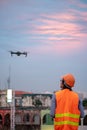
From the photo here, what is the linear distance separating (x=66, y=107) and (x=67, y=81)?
356mm

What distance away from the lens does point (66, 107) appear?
6.19m

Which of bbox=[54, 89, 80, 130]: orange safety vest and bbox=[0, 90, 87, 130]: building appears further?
bbox=[0, 90, 87, 130]: building

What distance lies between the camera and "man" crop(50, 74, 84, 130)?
6113mm

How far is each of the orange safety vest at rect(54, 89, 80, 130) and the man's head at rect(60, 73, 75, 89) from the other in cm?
8

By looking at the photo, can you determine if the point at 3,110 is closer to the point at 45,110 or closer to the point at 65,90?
the point at 45,110

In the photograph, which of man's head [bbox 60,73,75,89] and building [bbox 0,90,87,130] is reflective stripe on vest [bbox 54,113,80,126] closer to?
man's head [bbox 60,73,75,89]

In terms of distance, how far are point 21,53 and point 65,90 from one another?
76353 millimetres

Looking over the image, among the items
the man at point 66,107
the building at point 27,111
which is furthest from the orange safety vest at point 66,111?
the building at point 27,111

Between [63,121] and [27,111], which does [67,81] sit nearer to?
[63,121]

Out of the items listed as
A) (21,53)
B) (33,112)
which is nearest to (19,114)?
(33,112)

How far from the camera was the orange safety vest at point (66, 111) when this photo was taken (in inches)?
241

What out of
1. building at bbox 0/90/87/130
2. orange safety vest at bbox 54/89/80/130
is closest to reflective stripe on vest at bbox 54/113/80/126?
orange safety vest at bbox 54/89/80/130

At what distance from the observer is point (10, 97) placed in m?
41.2

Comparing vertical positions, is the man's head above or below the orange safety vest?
above
